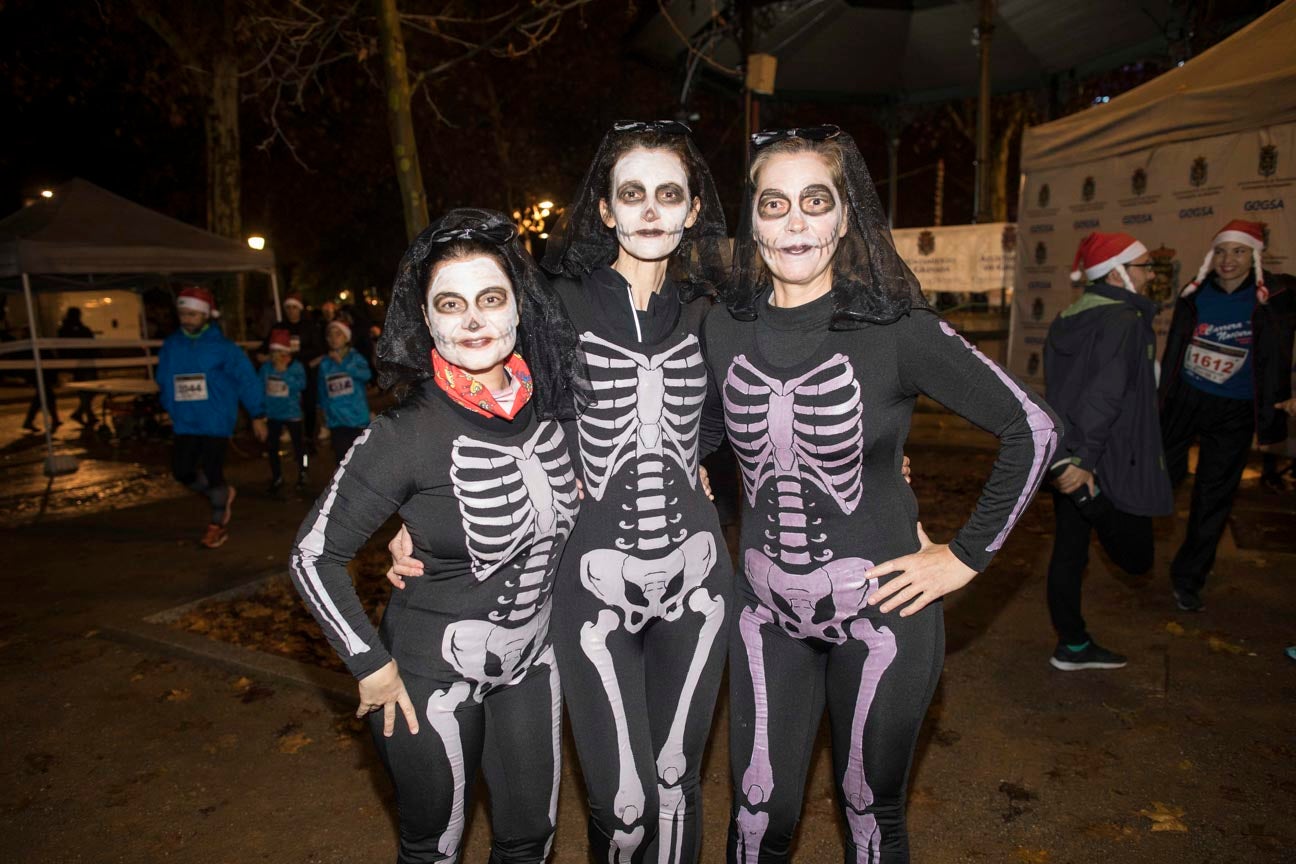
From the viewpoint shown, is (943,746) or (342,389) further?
(342,389)

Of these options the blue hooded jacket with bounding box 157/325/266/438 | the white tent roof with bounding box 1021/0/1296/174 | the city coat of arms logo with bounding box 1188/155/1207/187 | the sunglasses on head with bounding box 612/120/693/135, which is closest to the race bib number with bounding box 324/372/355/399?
the blue hooded jacket with bounding box 157/325/266/438

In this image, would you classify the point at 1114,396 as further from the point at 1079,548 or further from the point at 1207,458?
the point at 1207,458

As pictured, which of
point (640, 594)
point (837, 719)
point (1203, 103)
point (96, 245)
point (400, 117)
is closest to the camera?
point (837, 719)

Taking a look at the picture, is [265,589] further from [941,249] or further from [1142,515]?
[941,249]

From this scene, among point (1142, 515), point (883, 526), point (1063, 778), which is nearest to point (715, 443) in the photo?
point (883, 526)

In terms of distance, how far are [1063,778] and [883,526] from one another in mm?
2130

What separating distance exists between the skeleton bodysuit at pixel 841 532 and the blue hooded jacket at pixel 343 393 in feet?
21.5

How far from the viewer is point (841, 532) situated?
2.52 meters

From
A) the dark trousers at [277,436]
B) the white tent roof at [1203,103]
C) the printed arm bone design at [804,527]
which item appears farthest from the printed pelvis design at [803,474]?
the dark trousers at [277,436]

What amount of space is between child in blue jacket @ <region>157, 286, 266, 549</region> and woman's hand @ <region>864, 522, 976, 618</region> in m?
6.59

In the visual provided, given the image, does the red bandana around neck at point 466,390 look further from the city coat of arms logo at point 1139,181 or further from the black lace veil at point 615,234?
the city coat of arms logo at point 1139,181

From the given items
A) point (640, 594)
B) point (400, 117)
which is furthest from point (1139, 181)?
point (640, 594)

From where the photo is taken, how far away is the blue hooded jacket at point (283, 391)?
9.61 meters

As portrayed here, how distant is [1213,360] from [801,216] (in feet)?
14.3
